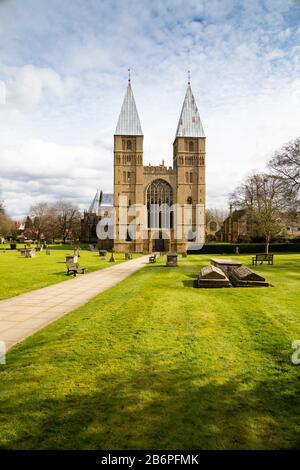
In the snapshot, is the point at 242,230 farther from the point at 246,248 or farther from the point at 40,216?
the point at 40,216

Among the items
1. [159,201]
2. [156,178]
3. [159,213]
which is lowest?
[159,213]

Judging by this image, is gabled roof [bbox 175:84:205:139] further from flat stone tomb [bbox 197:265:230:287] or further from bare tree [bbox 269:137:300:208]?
flat stone tomb [bbox 197:265:230:287]

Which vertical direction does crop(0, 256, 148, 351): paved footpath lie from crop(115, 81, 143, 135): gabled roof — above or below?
below

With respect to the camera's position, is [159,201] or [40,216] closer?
[159,201]

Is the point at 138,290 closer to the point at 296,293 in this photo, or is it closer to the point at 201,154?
the point at 296,293

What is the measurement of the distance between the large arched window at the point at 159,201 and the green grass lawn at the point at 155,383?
44341mm

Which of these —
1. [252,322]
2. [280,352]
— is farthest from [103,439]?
[252,322]

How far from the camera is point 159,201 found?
52.6 metres

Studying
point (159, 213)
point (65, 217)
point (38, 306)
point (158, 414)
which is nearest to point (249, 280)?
point (38, 306)

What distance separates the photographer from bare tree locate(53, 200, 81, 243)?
268 feet

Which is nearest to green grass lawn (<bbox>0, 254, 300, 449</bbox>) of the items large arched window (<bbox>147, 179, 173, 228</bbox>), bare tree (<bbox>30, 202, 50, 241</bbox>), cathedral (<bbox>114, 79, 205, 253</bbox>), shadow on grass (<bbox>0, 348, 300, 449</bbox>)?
shadow on grass (<bbox>0, 348, 300, 449</bbox>)

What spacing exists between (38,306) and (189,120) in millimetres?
50451

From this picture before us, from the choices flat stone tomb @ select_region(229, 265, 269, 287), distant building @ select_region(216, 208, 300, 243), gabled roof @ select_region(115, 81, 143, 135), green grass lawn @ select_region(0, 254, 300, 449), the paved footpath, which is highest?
gabled roof @ select_region(115, 81, 143, 135)

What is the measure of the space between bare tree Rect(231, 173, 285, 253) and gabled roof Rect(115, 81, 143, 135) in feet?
65.9
